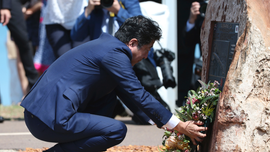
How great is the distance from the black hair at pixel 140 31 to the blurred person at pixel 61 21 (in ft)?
7.04

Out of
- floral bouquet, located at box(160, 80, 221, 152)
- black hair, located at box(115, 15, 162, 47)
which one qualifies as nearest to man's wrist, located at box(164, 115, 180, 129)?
floral bouquet, located at box(160, 80, 221, 152)

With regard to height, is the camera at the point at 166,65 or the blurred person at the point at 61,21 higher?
the blurred person at the point at 61,21

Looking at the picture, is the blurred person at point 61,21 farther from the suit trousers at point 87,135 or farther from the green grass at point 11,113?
the suit trousers at point 87,135

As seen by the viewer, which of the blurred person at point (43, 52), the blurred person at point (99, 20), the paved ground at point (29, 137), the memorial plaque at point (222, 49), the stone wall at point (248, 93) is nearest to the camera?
the stone wall at point (248, 93)

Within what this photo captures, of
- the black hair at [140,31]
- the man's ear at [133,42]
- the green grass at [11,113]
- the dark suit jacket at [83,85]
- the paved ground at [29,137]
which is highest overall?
the black hair at [140,31]

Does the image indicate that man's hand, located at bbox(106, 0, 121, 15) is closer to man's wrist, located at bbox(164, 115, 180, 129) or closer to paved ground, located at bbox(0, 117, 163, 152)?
paved ground, located at bbox(0, 117, 163, 152)

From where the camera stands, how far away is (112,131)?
2.70m

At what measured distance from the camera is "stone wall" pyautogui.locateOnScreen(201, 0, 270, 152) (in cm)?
256

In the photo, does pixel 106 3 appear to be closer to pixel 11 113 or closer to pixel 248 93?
pixel 248 93

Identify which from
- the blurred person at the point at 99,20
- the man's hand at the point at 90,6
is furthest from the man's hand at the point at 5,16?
the man's hand at the point at 90,6

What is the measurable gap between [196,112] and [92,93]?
2.71 ft

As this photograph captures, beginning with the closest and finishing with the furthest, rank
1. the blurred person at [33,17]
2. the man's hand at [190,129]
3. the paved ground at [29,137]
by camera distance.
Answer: the man's hand at [190,129] → the paved ground at [29,137] → the blurred person at [33,17]

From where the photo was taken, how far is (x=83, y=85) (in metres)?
2.67

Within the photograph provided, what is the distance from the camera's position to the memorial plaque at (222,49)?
2930mm
